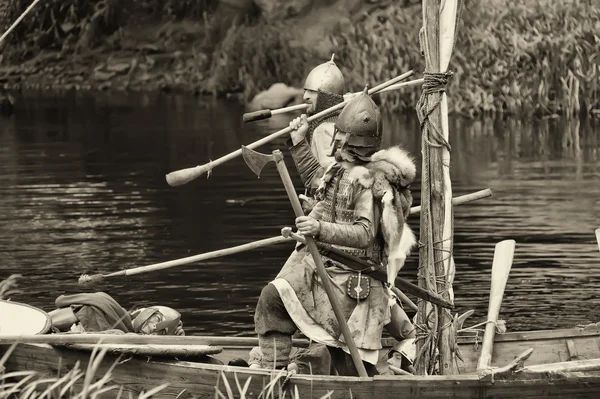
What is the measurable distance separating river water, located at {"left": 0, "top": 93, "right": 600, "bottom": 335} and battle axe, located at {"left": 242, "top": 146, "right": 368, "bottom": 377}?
11.2ft

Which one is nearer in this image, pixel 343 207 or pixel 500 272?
pixel 343 207

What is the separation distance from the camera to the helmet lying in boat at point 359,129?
768 cm

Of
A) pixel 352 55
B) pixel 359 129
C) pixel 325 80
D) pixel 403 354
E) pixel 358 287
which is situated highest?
pixel 325 80

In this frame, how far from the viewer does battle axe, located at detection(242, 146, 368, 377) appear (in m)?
7.34

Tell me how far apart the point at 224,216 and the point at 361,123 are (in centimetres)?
860

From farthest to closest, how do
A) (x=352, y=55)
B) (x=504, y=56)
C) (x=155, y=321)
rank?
1. (x=352, y=55)
2. (x=504, y=56)
3. (x=155, y=321)

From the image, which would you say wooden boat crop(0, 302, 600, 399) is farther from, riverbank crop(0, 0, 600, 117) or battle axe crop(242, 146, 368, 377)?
riverbank crop(0, 0, 600, 117)

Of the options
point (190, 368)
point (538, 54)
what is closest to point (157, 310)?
point (190, 368)

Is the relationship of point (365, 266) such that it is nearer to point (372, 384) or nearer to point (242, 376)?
point (372, 384)

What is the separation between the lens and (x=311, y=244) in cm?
746

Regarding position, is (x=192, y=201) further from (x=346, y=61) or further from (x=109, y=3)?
(x=109, y=3)

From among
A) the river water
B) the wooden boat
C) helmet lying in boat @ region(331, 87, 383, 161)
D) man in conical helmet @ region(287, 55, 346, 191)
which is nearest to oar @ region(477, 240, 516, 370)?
the wooden boat

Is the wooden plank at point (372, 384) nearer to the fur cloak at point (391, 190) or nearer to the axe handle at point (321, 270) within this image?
the axe handle at point (321, 270)

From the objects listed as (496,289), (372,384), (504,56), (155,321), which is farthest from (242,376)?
(504,56)
